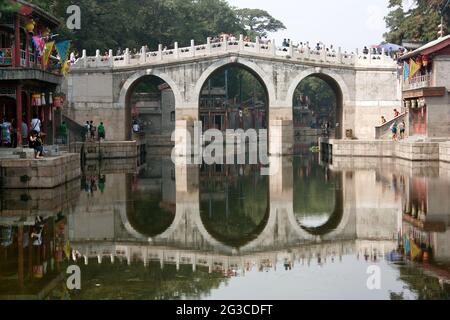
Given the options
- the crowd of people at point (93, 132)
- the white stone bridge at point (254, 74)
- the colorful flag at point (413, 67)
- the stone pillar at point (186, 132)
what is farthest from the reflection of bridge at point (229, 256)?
the white stone bridge at point (254, 74)

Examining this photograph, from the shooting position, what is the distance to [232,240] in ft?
43.5

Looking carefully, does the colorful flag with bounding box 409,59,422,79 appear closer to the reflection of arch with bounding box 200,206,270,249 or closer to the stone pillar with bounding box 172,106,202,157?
the stone pillar with bounding box 172,106,202,157

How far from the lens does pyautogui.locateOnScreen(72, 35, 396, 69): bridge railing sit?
37.8 m

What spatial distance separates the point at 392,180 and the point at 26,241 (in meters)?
13.7

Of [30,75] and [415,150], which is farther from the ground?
[30,75]

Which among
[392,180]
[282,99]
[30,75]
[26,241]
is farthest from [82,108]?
[26,241]

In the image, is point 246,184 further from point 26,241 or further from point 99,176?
point 26,241

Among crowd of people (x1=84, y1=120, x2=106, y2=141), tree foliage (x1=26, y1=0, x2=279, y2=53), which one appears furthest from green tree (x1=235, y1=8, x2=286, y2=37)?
crowd of people (x1=84, y1=120, x2=106, y2=141)

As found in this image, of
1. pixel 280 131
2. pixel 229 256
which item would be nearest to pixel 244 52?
pixel 280 131

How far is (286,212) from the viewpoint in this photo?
1691 cm

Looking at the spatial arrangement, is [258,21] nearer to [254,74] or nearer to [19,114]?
[254,74]

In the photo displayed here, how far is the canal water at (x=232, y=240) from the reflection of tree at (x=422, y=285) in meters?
0.01

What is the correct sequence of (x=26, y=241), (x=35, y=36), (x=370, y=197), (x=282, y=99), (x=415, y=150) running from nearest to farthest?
(x=26, y=241), (x=370, y=197), (x=35, y=36), (x=415, y=150), (x=282, y=99)
